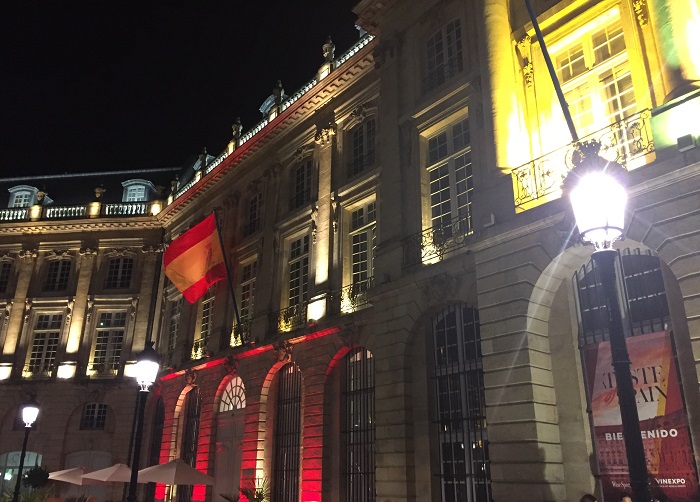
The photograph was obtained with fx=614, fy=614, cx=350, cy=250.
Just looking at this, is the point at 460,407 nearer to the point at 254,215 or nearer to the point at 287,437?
the point at 287,437

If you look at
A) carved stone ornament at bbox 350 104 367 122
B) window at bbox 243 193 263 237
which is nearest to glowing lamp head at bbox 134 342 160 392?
carved stone ornament at bbox 350 104 367 122

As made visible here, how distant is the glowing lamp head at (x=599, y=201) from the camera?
5.84 metres

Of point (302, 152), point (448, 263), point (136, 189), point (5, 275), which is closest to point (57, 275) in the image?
point (5, 275)

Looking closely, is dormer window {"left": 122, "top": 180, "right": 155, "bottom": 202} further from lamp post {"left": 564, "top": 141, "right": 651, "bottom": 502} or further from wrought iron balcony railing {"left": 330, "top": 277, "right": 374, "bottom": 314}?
lamp post {"left": 564, "top": 141, "right": 651, "bottom": 502}

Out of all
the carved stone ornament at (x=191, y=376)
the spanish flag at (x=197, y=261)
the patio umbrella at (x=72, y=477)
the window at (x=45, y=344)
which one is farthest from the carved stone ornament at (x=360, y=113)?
the window at (x=45, y=344)

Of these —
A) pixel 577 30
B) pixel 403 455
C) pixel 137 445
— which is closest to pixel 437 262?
pixel 403 455

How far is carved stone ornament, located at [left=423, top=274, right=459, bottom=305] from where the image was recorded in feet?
43.3

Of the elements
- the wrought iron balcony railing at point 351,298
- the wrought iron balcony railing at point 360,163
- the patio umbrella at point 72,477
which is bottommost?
the patio umbrella at point 72,477

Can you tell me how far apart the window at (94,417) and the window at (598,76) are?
82.1 ft

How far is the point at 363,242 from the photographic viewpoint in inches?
722

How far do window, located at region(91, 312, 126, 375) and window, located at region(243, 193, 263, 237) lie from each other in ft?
31.7

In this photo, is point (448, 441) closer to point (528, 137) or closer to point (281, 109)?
point (528, 137)

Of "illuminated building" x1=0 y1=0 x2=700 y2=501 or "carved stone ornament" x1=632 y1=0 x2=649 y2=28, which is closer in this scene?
"illuminated building" x1=0 y1=0 x2=700 y2=501

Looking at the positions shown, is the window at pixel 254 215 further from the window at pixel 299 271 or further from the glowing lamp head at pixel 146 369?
the glowing lamp head at pixel 146 369
